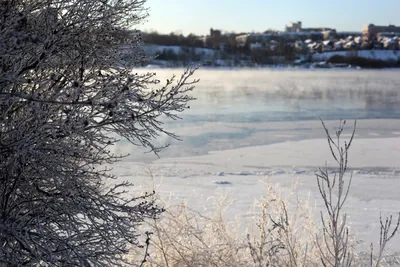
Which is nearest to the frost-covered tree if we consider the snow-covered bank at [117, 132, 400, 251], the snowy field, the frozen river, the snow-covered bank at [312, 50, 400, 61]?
the snowy field

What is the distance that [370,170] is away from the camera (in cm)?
985

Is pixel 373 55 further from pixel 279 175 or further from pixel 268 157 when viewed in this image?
pixel 279 175

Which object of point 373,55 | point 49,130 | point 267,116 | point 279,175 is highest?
point 373,55

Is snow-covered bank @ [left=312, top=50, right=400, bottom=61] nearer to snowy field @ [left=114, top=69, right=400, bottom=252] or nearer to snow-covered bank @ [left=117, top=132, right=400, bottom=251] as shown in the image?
snowy field @ [left=114, top=69, right=400, bottom=252]

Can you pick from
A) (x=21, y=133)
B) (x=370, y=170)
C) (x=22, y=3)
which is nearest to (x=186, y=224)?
(x=21, y=133)

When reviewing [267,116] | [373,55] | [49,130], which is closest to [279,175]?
[49,130]

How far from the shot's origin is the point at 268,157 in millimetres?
10938

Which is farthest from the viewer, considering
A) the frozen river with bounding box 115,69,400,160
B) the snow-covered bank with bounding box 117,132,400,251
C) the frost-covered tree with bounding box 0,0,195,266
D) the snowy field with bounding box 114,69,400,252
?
the frozen river with bounding box 115,69,400,160

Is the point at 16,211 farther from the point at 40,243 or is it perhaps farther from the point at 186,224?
the point at 186,224

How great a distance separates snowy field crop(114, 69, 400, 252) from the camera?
7770 millimetres

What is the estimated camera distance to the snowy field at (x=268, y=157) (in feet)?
25.5

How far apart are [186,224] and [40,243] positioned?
1.87m

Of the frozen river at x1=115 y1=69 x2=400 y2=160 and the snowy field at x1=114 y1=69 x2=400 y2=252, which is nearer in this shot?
the snowy field at x1=114 y1=69 x2=400 y2=252

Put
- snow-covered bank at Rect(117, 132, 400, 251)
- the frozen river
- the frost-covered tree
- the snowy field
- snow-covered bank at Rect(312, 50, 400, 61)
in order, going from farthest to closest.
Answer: snow-covered bank at Rect(312, 50, 400, 61)
the frozen river
the snowy field
snow-covered bank at Rect(117, 132, 400, 251)
the frost-covered tree
